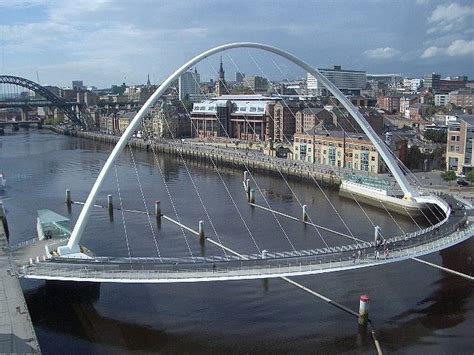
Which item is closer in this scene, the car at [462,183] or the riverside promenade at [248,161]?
the car at [462,183]

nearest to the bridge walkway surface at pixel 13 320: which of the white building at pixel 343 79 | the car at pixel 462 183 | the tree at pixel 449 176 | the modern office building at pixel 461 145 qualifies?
the tree at pixel 449 176

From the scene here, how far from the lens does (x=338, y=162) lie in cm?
4725

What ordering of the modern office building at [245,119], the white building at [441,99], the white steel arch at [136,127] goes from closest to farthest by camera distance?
the white steel arch at [136,127] → the modern office building at [245,119] → the white building at [441,99]

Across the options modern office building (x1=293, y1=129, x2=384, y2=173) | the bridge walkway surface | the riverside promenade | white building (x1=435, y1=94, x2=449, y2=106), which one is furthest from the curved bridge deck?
white building (x1=435, y1=94, x2=449, y2=106)

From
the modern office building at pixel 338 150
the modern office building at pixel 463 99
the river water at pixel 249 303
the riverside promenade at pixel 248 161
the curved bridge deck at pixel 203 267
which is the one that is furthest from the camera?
the modern office building at pixel 463 99

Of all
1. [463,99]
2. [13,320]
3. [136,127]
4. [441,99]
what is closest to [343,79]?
[441,99]

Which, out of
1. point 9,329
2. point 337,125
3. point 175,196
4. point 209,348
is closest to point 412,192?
point 175,196

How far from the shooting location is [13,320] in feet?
44.2

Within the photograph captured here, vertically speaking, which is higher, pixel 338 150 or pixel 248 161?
pixel 338 150

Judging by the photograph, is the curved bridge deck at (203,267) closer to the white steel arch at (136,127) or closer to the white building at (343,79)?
the white steel arch at (136,127)

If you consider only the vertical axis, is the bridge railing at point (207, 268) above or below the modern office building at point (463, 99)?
below

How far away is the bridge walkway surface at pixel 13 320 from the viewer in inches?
476

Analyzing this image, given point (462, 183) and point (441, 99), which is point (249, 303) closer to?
point (462, 183)

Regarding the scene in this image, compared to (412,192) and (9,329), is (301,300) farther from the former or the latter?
(412,192)
